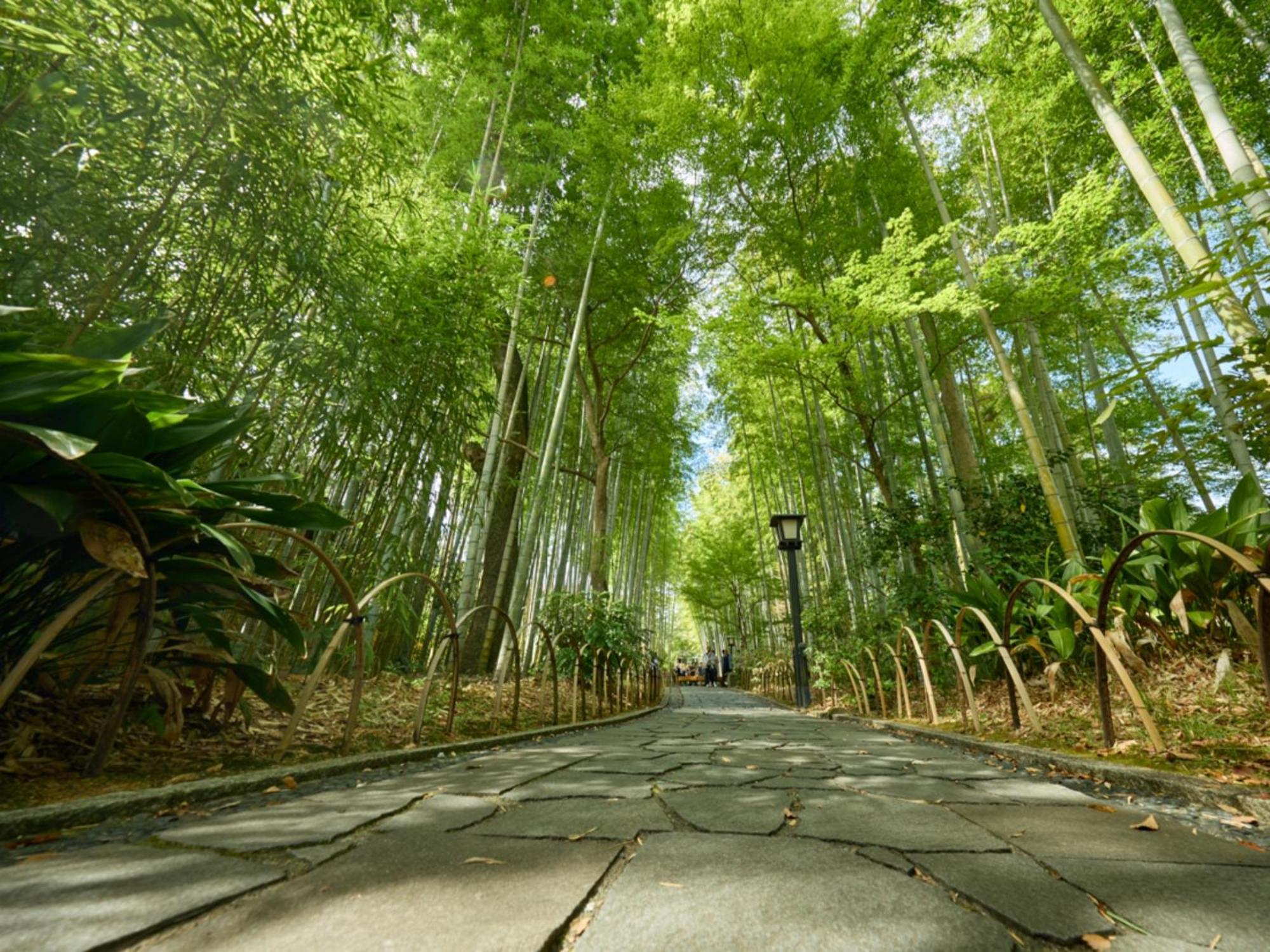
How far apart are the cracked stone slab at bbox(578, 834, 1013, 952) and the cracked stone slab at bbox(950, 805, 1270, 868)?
18.4 inches

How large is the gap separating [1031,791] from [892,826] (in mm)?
844

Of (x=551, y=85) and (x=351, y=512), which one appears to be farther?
(x=551, y=85)

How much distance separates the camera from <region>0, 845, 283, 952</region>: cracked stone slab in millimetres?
739

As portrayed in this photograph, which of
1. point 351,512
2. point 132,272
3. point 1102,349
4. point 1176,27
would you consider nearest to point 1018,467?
point 1102,349

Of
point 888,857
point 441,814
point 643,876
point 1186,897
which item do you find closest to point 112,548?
point 441,814

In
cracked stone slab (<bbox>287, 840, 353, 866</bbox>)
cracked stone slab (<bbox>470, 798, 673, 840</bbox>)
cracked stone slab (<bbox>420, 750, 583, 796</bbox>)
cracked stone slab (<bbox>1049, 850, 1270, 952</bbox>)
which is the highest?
cracked stone slab (<bbox>287, 840, 353, 866</bbox>)

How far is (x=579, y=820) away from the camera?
1438 millimetres

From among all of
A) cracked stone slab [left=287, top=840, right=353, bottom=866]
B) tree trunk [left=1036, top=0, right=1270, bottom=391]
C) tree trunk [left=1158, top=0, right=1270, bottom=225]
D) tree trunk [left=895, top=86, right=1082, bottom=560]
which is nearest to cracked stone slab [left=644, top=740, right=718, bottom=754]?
cracked stone slab [left=287, top=840, right=353, bottom=866]

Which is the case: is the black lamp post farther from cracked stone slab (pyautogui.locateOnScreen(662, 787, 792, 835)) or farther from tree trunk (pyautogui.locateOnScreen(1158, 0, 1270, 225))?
cracked stone slab (pyautogui.locateOnScreen(662, 787, 792, 835))

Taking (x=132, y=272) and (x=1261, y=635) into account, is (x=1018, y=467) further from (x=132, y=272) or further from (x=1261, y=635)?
(x=132, y=272)

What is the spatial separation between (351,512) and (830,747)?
342 centimetres

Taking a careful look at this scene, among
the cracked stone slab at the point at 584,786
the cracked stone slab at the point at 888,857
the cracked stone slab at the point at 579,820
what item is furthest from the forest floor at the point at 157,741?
the cracked stone slab at the point at 888,857

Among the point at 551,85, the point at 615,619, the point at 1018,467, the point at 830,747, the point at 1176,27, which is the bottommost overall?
the point at 830,747

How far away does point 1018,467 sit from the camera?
12.8 metres
